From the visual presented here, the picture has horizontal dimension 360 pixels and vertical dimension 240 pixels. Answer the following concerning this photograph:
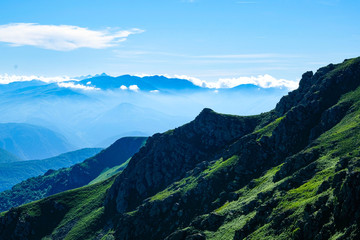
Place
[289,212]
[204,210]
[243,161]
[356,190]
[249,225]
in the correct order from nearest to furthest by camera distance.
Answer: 1. [356,190]
2. [289,212]
3. [249,225]
4. [204,210]
5. [243,161]

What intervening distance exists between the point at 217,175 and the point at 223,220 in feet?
173

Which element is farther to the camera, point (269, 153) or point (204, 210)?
point (269, 153)

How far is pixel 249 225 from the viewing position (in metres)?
123

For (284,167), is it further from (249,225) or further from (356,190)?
(356,190)

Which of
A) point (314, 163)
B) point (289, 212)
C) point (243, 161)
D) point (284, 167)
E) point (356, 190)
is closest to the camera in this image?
point (356, 190)

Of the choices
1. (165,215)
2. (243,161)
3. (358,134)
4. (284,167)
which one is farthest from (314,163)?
(165,215)

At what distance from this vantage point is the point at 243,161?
643ft

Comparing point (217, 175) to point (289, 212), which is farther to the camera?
point (217, 175)

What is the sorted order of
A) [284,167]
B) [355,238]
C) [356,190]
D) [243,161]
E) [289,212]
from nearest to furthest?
[355,238], [356,190], [289,212], [284,167], [243,161]

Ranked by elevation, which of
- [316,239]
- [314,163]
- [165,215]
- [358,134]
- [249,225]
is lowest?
[165,215]

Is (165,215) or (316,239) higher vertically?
(316,239)

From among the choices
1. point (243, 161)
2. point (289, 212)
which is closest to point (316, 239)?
point (289, 212)

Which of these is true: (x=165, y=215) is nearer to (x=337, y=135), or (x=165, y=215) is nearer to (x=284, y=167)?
(x=284, y=167)

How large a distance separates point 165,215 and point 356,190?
121m
